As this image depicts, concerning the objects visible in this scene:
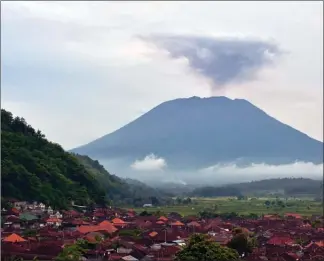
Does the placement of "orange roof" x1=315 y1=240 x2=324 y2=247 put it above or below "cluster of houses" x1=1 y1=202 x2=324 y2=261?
below

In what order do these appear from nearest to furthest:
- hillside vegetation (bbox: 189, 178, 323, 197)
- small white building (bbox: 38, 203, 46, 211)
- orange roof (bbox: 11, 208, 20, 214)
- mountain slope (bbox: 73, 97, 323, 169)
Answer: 1. orange roof (bbox: 11, 208, 20, 214)
2. small white building (bbox: 38, 203, 46, 211)
3. hillside vegetation (bbox: 189, 178, 323, 197)
4. mountain slope (bbox: 73, 97, 323, 169)

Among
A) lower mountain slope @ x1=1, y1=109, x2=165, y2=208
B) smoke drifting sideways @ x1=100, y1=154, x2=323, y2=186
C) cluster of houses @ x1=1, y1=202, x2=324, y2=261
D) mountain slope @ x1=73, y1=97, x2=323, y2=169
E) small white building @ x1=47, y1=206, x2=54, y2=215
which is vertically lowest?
cluster of houses @ x1=1, y1=202, x2=324, y2=261

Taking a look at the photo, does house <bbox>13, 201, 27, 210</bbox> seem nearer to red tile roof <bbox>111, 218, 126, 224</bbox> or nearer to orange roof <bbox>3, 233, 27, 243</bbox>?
red tile roof <bbox>111, 218, 126, 224</bbox>

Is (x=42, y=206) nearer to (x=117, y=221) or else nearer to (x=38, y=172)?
(x=38, y=172)

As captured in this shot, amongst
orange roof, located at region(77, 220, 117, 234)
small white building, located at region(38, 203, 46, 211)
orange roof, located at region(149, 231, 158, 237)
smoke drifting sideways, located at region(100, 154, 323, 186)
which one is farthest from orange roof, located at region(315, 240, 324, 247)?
smoke drifting sideways, located at region(100, 154, 323, 186)

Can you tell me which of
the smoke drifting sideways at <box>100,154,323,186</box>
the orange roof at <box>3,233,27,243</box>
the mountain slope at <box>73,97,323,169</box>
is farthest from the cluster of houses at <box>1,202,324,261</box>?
the mountain slope at <box>73,97,323,169</box>

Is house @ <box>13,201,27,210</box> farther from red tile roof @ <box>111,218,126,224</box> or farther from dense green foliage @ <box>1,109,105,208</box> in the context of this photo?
red tile roof @ <box>111,218,126,224</box>

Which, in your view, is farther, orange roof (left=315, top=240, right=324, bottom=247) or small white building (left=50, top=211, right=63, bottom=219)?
small white building (left=50, top=211, right=63, bottom=219)

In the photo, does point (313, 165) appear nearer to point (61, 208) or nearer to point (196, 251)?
point (61, 208)

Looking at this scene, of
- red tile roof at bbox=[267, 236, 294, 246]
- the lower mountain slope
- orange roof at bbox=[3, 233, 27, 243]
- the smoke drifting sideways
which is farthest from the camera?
the smoke drifting sideways
